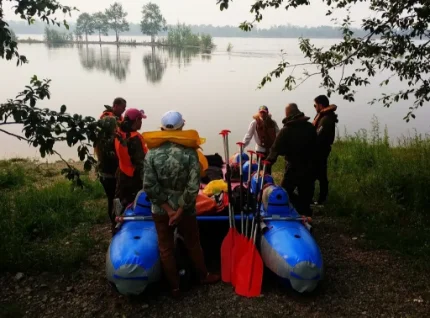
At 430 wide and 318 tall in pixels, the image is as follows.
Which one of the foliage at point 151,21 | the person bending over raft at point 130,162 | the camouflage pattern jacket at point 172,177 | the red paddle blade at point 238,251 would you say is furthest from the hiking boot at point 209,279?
the foliage at point 151,21

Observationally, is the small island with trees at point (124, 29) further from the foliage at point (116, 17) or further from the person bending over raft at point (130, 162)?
the person bending over raft at point (130, 162)

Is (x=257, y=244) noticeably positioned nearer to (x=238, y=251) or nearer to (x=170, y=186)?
(x=238, y=251)

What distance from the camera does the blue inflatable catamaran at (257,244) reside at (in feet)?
11.1

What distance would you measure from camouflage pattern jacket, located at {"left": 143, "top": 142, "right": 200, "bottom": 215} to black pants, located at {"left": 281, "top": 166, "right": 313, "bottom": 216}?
1886mm

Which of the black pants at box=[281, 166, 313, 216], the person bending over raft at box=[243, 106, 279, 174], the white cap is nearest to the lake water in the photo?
the person bending over raft at box=[243, 106, 279, 174]

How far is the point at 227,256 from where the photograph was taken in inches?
154

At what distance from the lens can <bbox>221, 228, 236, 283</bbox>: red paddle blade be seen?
382cm

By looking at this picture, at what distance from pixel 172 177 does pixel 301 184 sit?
2.11 metres

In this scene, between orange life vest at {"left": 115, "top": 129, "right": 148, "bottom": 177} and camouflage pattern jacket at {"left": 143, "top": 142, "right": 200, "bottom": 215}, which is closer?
camouflage pattern jacket at {"left": 143, "top": 142, "right": 200, "bottom": 215}

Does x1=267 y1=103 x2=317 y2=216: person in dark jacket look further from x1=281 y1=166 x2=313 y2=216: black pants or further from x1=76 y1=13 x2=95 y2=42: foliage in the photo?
x1=76 y1=13 x2=95 y2=42: foliage

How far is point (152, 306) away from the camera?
3.46 metres

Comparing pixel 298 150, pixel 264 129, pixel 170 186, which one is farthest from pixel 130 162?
pixel 264 129

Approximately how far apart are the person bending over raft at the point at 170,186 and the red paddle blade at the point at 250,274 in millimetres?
617

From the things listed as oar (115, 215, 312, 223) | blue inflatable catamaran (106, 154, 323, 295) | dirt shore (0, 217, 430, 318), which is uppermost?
oar (115, 215, 312, 223)
